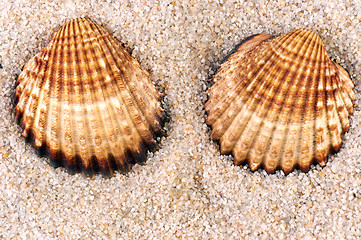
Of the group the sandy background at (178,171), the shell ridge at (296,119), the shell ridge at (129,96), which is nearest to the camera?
the shell ridge at (296,119)

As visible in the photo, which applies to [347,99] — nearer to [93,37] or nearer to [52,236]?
[93,37]

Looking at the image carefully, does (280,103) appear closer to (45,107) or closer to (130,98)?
(130,98)

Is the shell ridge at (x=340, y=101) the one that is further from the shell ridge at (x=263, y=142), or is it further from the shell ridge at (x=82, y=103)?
the shell ridge at (x=82, y=103)

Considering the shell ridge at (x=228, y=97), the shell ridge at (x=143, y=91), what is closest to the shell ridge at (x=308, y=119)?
the shell ridge at (x=228, y=97)

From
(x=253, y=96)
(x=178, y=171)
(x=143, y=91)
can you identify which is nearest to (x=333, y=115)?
(x=253, y=96)

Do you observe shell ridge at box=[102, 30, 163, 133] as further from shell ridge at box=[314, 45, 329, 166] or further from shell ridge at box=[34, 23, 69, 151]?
shell ridge at box=[314, 45, 329, 166]

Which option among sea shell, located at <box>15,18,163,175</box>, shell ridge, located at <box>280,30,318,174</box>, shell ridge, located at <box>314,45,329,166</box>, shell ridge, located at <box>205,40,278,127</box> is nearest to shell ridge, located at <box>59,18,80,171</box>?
sea shell, located at <box>15,18,163,175</box>
